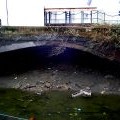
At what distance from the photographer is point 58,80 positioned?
2253 cm

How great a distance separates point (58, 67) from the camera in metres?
23.8

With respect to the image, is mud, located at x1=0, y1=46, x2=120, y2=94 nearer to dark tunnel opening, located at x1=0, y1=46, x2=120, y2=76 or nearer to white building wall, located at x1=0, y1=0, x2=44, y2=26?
dark tunnel opening, located at x1=0, y1=46, x2=120, y2=76

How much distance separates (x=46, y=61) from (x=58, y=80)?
89.9 inches

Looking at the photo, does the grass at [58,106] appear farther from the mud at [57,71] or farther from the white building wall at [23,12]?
the white building wall at [23,12]

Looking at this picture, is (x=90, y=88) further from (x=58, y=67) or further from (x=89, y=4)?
(x=89, y=4)

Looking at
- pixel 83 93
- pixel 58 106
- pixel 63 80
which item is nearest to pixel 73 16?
pixel 63 80

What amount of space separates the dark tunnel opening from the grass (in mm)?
2783

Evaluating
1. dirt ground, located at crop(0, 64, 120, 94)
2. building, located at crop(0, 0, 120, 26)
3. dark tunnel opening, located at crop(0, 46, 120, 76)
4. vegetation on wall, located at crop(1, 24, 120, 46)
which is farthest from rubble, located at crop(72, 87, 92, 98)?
building, located at crop(0, 0, 120, 26)

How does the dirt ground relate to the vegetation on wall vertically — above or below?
below

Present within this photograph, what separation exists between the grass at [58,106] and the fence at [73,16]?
597 cm

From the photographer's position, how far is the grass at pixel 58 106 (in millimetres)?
16219

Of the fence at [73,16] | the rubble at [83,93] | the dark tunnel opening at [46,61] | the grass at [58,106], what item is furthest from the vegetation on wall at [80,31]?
the grass at [58,106]

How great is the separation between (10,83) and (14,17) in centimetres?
504

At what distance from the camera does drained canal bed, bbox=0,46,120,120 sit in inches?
696
